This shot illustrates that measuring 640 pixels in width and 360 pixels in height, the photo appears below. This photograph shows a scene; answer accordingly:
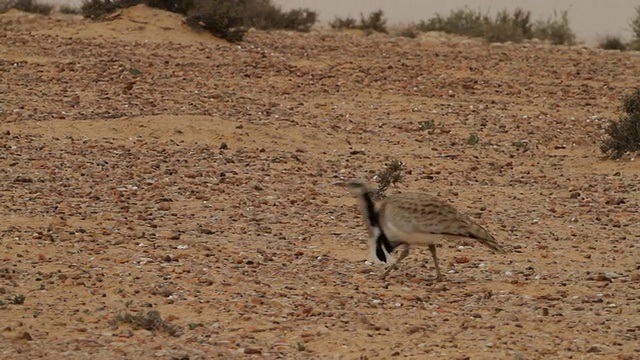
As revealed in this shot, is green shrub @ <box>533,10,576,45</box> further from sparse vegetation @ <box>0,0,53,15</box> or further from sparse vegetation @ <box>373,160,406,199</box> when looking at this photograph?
sparse vegetation @ <box>373,160,406,199</box>

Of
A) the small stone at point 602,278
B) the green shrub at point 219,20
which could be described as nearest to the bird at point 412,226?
the small stone at point 602,278

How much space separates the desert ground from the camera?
31.4 feet

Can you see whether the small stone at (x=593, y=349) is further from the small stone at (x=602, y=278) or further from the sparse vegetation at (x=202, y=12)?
the sparse vegetation at (x=202, y=12)

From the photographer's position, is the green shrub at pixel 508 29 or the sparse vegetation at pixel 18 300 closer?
the sparse vegetation at pixel 18 300

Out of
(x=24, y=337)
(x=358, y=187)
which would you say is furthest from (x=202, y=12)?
(x=24, y=337)

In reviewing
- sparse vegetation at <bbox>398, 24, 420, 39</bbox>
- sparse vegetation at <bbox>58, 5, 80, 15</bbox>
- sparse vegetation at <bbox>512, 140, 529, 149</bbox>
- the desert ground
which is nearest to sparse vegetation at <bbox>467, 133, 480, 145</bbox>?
the desert ground

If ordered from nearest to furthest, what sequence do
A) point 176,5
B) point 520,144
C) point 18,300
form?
point 18,300 < point 520,144 < point 176,5

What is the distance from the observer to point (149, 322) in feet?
30.5

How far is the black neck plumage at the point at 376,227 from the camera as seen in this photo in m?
11.4

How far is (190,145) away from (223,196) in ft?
8.95

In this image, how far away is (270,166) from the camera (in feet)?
54.2

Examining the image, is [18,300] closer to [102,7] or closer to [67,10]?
[102,7]

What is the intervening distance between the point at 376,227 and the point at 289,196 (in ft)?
11.9

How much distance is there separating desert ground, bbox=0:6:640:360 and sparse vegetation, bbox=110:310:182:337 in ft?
0.07
